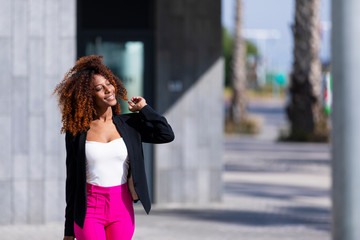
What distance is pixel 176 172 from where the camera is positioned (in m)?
11.8

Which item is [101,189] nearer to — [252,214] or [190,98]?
[252,214]

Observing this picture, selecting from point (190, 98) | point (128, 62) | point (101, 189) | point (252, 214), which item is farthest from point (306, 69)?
point (101, 189)

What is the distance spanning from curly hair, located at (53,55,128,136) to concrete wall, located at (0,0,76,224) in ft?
15.3

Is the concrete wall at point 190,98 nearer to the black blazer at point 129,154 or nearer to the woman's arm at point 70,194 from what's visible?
the black blazer at point 129,154

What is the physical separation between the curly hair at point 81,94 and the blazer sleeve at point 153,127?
19 cm

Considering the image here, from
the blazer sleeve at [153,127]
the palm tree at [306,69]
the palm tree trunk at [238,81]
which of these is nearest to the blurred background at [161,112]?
the blazer sleeve at [153,127]

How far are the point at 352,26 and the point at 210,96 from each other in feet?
22.5

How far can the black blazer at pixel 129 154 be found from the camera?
4.97m

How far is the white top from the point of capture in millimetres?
4977

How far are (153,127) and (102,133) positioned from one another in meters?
0.34

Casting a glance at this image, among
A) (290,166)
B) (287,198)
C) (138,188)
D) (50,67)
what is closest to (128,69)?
(50,67)

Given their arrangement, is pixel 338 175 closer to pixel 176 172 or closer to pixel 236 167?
pixel 176 172

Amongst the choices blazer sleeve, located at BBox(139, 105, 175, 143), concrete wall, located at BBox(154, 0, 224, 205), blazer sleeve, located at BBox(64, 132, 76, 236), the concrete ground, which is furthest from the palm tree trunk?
blazer sleeve, located at BBox(64, 132, 76, 236)

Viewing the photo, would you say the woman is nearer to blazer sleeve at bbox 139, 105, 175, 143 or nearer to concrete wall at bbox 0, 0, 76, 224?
blazer sleeve at bbox 139, 105, 175, 143
